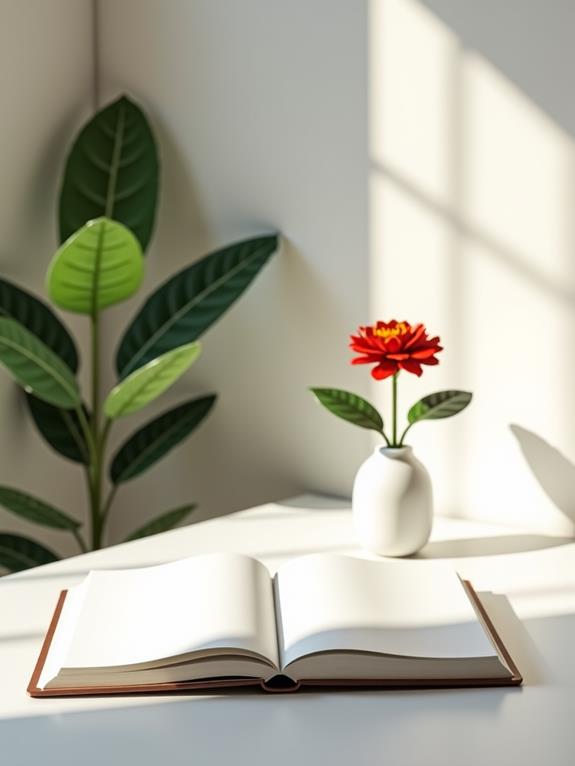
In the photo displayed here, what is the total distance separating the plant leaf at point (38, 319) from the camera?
193 centimetres

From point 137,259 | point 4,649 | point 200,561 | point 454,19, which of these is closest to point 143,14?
point 137,259

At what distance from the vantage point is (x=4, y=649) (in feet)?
3.96

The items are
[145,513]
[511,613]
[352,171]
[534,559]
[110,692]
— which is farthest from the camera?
[145,513]

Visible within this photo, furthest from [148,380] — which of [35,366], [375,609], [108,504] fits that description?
[375,609]

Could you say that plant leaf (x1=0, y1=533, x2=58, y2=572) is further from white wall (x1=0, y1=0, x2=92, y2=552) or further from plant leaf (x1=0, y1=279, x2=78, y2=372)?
plant leaf (x1=0, y1=279, x2=78, y2=372)

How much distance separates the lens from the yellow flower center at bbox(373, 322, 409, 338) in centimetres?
154

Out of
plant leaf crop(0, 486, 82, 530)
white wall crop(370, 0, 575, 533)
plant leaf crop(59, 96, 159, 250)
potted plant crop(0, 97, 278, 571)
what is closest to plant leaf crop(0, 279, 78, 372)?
potted plant crop(0, 97, 278, 571)

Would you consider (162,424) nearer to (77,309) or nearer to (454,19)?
(77,309)

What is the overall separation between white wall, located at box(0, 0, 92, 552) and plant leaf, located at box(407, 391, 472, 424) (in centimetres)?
79

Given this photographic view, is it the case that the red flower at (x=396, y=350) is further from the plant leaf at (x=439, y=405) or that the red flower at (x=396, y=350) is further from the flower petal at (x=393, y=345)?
the plant leaf at (x=439, y=405)

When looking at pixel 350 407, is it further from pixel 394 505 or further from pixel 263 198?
pixel 263 198

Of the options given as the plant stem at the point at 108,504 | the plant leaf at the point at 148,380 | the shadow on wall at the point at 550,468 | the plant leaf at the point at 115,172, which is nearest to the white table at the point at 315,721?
the shadow on wall at the point at 550,468

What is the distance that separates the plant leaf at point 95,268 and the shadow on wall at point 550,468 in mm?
682

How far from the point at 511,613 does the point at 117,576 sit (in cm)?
47
